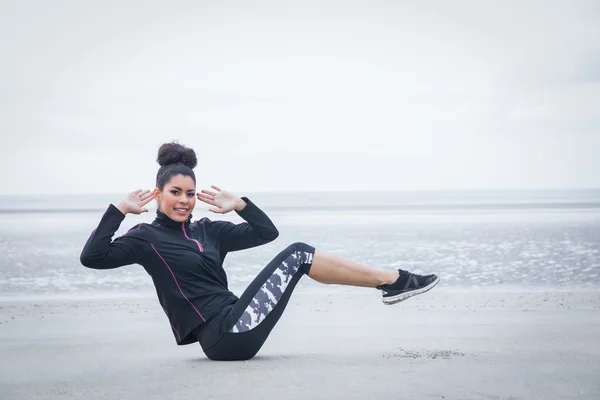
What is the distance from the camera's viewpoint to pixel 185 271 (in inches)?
162

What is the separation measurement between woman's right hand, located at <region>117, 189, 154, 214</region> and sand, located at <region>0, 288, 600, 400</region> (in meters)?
1.01

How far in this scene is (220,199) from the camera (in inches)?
179

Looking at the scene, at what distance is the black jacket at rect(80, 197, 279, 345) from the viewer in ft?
13.2

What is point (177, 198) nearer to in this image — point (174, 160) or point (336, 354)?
point (174, 160)

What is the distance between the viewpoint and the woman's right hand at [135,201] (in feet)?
13.7

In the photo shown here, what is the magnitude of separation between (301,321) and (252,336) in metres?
2.41

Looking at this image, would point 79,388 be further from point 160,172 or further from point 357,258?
point 357,258

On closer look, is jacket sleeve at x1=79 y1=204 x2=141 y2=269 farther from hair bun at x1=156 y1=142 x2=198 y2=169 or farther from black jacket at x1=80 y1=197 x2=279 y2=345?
hair bun at x1=156 y1=142 x2=198 y2=169

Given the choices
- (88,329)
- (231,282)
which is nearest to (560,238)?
(231,282)

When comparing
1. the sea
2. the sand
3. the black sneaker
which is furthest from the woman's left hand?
the sea

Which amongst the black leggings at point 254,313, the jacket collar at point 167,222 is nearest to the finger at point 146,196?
the jacket collar at point 167,222

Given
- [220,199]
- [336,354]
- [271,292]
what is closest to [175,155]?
[220,199]

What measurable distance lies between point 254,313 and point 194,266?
47 cm

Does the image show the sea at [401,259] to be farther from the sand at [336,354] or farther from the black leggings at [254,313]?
the black leggings at [254,313]
